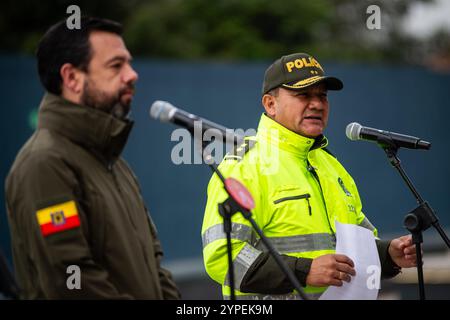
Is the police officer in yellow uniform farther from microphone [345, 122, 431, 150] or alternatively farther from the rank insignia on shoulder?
microphone [345, 122, 431, 150]

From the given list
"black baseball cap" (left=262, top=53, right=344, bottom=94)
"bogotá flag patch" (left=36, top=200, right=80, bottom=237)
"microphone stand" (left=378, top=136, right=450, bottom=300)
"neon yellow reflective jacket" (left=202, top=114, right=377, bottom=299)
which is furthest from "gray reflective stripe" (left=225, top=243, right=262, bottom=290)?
"bogotá flag patch" (left=36, top=200, right=80, bottom=237)

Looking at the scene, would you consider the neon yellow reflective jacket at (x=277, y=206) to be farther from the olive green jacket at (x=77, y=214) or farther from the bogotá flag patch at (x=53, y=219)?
the bogotá flag patch at (x=53, y=219)

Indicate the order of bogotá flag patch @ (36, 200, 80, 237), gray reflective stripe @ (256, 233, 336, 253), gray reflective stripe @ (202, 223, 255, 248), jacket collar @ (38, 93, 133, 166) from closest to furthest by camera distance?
bogotá flag patch @ (36, 200, 80, 237)
jacket collar @ (38, 93, 133, 166)
gray reflective stripe @ (202, 223, 255, 248)
gray reflective stripe @ (256, 233, 336, 253)

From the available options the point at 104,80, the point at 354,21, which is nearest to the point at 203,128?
Result: the point at 104,80

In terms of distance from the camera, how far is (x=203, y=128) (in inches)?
117

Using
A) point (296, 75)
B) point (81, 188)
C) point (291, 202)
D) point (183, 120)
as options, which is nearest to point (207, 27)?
point (296, 75)

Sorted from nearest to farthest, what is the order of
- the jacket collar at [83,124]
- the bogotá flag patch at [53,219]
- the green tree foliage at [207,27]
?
the bogotá flag patch at [53,219] → the jacket collar at [83,124] → the green tree foliage at [207,27]

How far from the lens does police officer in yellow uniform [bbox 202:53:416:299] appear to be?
349 centimetres

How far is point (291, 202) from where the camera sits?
3594mm

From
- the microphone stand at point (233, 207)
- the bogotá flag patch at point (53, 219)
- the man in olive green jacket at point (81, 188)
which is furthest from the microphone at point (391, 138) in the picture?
the bogotá flag patch at point (53, 219)

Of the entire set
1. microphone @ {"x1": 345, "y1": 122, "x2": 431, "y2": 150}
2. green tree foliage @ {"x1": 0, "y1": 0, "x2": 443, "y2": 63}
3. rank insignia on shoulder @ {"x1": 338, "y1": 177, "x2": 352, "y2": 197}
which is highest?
green tree foliage @ {"x1": 0, "y1": 0, "x2": 443, "y2": 63}

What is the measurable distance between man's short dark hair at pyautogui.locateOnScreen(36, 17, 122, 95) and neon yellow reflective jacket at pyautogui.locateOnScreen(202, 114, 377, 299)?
2.81 ft

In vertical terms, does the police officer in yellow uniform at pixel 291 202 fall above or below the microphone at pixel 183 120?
below

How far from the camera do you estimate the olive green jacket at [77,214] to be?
2729mm
